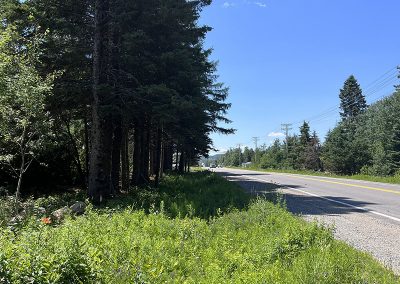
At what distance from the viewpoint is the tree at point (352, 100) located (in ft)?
255

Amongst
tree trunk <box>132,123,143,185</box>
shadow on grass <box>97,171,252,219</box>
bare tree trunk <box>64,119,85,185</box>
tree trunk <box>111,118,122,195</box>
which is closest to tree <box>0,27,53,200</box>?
shadow on grass <box>97,171,252,219</box>

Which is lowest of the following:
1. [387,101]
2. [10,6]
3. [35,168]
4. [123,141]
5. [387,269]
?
[387,269]

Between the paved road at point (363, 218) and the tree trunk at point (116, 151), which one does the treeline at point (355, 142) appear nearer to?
the paved road at point (363, 218)

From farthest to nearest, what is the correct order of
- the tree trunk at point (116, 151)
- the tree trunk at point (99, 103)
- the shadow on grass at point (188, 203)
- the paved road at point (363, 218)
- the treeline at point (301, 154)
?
the treeline at point (301, 154) → the tree trunk at point (116, 151) → the tree trunk at point (99, 103) → the shadow on grass at point (188, 203) → the paved road at point (363, 218)

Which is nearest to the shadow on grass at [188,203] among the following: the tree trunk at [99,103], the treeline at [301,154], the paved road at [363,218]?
the tree trunk at [99,103]

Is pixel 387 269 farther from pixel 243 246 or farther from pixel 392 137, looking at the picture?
pixel 392 137

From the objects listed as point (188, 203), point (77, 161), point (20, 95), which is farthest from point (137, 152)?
Answer: point (20, 95)

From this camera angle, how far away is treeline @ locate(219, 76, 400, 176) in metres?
50.2

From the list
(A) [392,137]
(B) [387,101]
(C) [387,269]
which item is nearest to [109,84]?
(C) [387,269]

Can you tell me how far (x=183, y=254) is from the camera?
21.4ft

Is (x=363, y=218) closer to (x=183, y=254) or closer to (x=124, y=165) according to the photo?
(x=183, y=254)

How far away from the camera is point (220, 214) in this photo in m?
10.7

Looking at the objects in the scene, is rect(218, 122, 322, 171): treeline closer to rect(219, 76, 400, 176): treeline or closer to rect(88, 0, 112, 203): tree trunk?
rect(219, 76, 400, 176): treeline

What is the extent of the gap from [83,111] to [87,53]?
3.05 metres
